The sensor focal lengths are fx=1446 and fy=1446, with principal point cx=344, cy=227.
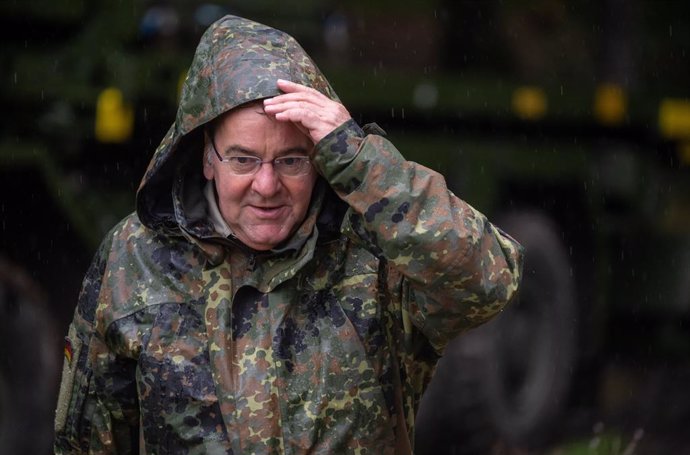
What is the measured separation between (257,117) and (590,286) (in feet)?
17.2

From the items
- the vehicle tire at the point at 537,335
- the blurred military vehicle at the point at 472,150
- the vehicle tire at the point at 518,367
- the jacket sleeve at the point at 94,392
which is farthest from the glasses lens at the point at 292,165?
the vehicle tire at the point at 537,335

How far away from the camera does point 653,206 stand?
833 centimetres

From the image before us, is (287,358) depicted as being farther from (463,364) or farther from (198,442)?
(463,364)

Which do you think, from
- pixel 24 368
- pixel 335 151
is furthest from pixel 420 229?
pixel 24 368

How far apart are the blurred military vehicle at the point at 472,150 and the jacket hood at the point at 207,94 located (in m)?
2.40

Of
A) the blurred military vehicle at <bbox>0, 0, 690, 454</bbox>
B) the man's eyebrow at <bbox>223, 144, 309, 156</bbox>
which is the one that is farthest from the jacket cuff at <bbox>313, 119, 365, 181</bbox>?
the blurred military vehicle at <bbox>0, 0, 690, 454</bbox>

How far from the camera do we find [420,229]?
2.79 m

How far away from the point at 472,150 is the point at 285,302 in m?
4.20

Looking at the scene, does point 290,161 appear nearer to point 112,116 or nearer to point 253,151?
point 253,151

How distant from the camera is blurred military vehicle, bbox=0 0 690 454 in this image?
562 cm

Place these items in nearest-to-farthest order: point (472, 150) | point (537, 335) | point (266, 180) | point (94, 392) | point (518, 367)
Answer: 1. point (266, 180)
2. point (94, 392)
3. point (472, 150)
4. point (518, 367)
5. point (537, 335)

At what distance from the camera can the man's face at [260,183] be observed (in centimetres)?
296

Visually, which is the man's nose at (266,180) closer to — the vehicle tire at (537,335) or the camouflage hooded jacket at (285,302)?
the camouflage hooded jacket at (285,302)

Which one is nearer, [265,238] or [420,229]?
[420,229]
